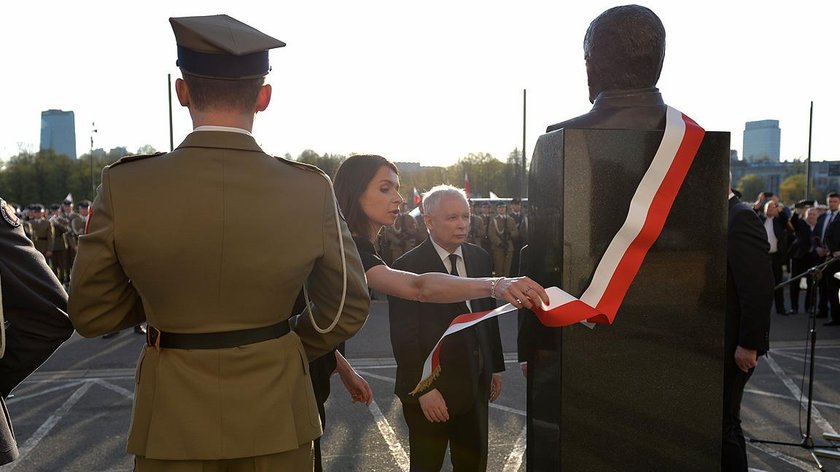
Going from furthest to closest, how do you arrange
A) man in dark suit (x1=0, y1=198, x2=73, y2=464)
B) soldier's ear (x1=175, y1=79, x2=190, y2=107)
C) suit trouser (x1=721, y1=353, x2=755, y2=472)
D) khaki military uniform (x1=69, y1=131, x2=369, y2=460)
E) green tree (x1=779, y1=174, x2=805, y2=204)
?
green tree (x1=779, y1=174, x2=805, y2=204) → suit trouser (x1=721, y1=353, x2=755, y2=472) → man in dark suit (x1=0, y1=198, x2=73, y2=464) → soldier's ear (x1=175, y1=79, x2=190, y2=107) → khaki military uniform (x1=69, y1=131, x2=369, y2=460)

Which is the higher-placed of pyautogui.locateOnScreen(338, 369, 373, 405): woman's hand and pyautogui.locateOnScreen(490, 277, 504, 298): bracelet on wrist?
pyautogui.locateOnScreen(490, 277, 504, 298): bracelet on wrist

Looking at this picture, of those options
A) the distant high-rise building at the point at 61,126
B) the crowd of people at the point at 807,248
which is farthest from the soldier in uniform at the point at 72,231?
the distant high-rise building at the point at 61,126

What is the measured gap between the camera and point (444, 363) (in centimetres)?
333

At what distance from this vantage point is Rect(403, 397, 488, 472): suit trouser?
3.37m

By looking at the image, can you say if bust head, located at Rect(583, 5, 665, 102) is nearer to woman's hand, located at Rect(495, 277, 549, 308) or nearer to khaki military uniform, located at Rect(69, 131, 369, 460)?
woman's hand, located at Rect(495, 277, 549, 308)

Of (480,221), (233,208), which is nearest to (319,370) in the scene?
(233,208)

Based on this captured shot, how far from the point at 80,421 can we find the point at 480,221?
13.9 m

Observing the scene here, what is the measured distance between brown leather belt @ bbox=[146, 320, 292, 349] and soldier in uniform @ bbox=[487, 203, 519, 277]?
16872mm

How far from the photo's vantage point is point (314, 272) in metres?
2.17

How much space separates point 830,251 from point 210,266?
11665 millimetres

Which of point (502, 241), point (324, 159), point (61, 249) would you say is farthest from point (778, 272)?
point (324, 159)

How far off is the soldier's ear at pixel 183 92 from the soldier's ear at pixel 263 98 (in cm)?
20

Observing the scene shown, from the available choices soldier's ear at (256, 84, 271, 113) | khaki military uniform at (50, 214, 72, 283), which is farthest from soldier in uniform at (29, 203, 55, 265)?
soldier's ear at (256, 84, 271, 113)

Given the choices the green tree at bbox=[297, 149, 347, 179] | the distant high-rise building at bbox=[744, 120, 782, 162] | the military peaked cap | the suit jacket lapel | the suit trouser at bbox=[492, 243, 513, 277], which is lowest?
the suit trouser at bbox=[492, 243, 513, 277]
